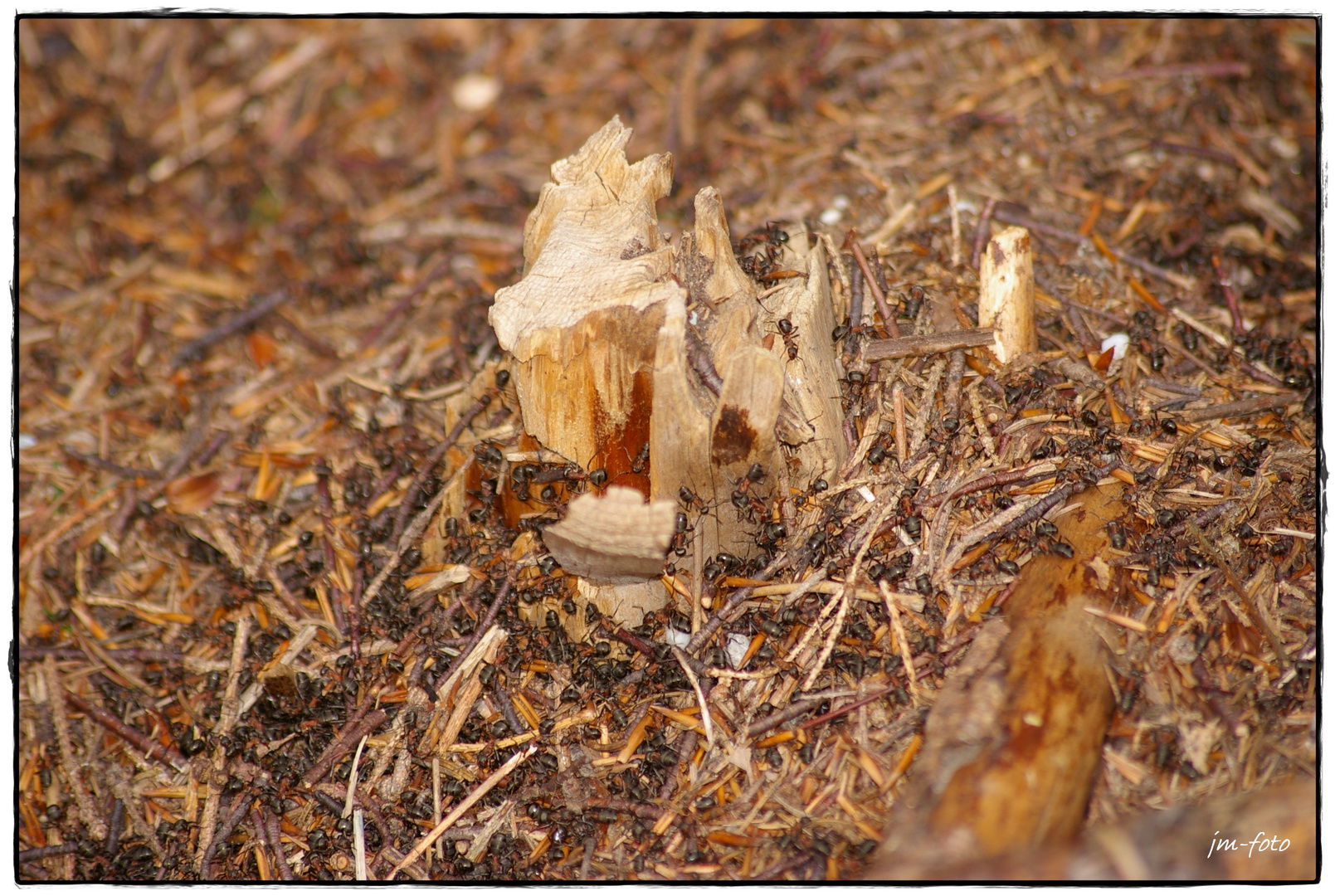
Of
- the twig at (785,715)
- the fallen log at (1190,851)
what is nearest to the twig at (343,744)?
the twig at (785,715)

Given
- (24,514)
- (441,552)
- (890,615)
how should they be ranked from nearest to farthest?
(890,615) → (441,552) → (24,514)

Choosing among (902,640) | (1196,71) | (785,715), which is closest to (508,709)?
(785,715)

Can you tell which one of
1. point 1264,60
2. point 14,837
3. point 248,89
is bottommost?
point 14,837

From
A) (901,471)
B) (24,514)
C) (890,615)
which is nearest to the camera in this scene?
(890,615)

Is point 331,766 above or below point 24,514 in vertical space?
below

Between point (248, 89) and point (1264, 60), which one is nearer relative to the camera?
point (1264, 60)

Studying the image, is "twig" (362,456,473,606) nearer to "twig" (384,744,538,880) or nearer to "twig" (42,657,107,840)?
"twig" (384,744,538,880)

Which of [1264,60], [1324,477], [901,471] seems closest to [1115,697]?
[901,471]

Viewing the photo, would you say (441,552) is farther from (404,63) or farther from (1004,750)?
(404,63)
